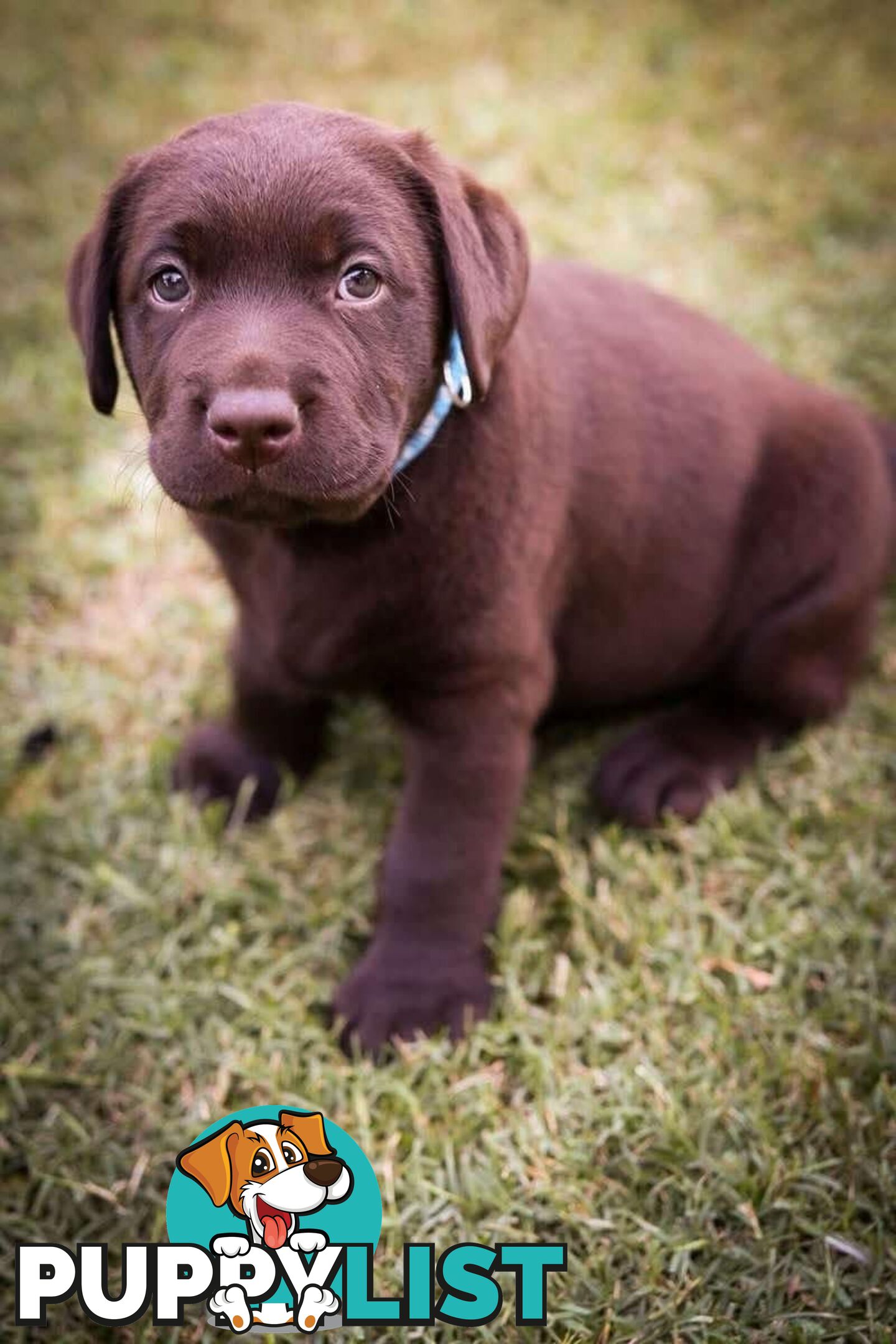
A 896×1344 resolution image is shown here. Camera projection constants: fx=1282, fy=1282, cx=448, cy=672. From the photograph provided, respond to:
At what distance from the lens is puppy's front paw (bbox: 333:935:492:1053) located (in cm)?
268

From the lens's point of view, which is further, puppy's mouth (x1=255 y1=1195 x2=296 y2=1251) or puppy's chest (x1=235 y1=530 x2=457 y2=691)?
puppy's chest (x1=235 y1=530 x2=457 y2=691)

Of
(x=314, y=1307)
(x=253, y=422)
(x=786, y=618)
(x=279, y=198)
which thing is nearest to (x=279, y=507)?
(x=253, y=422)

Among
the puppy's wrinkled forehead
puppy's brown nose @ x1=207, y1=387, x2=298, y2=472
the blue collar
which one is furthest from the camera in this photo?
the blue collar

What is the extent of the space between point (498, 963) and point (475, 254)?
1.50 m

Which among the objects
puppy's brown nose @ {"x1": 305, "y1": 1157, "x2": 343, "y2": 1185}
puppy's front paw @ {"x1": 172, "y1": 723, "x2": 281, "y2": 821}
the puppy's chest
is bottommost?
puppy's brown nose @ {"x1": 305, "y1": 1157, "x2": 343, "y2": 1185}

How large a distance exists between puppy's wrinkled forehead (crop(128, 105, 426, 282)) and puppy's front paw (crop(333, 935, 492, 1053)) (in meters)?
1.39

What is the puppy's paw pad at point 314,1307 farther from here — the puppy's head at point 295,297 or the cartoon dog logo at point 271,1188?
the puppy's head at point 295,297

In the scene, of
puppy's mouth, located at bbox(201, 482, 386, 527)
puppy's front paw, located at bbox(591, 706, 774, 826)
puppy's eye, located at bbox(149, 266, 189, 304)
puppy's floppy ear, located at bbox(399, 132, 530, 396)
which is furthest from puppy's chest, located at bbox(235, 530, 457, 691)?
puppy's front paw, located at bbox(591, 706, 774, 826)

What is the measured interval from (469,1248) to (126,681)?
187 centimetres

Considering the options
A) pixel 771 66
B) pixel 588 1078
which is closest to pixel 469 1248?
pixel 588 1078

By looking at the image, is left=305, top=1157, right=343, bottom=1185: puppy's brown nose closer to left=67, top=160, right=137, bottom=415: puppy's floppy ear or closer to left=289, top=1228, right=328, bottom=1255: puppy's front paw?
left=289, top=1228, right=328, bottom=1255: puppy's front paw

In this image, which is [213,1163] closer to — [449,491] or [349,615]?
[349,615]

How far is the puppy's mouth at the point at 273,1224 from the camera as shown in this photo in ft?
7.16

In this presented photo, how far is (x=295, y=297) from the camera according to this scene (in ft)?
6.86
